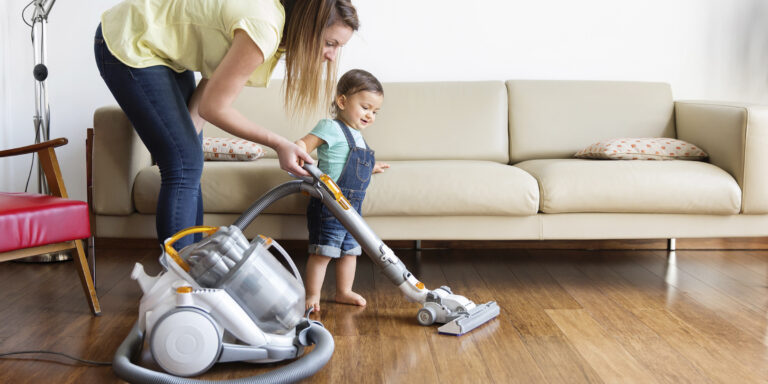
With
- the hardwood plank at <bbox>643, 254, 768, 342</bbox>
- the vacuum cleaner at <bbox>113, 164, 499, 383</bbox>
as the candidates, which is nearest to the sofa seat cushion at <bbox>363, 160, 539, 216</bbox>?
the hardwood plank at <bbox>643, 254, 768, 342</bbox>

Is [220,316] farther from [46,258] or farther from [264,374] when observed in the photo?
[46,258]

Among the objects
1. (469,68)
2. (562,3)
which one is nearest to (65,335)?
(469,68)

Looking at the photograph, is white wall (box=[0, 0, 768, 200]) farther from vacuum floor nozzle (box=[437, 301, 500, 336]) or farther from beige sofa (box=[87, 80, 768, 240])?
vacuum floor nozzle (box=[437, 301, 500, 336])

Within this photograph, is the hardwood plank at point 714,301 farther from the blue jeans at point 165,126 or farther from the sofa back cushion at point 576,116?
the blue jeans at point 165,126

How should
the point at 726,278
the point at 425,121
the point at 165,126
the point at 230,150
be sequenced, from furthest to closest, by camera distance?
the point at 425,121, the point at 230,150, the point at 726,278, the point at 165,126

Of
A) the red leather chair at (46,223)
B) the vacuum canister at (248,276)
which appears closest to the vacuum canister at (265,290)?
the vacuum canister at (248,276)

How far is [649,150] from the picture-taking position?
2.64 m

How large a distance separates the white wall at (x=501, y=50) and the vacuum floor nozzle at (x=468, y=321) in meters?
1.68

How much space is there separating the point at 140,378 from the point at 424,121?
6.02 ft

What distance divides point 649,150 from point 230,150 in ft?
5.25

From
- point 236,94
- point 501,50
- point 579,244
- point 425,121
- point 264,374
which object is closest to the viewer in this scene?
point 264,374

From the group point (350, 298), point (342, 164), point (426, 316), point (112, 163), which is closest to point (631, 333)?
point (426, 316)

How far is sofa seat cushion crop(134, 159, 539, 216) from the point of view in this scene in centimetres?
233

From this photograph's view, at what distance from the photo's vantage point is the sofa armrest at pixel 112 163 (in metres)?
2.40
